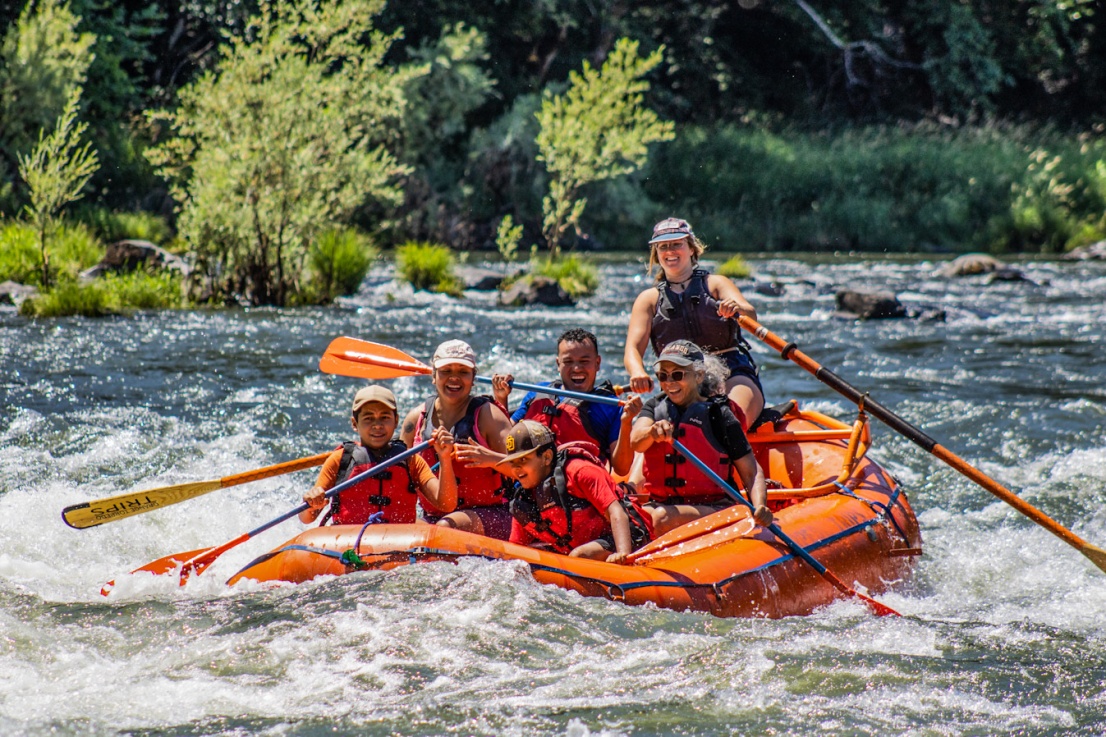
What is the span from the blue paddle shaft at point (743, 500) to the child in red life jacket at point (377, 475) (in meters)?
1.02

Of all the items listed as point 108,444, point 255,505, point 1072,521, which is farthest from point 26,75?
point 1072,521

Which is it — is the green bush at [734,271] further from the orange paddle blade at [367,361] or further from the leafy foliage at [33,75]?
the orange paddle blade at [367,361]

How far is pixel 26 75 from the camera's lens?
1552cm

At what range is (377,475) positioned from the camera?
15.4 ft

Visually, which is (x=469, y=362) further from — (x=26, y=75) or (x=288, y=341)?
(x=26, y=75)

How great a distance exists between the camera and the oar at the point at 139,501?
4.71 meters

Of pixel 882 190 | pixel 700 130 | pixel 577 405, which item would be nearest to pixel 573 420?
pixel 577 405

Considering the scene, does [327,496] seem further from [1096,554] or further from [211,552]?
[1096,554]

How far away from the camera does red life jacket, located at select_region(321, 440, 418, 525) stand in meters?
4.69

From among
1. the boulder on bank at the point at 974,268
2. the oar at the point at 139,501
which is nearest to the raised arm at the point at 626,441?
the oar at the point at 139,501

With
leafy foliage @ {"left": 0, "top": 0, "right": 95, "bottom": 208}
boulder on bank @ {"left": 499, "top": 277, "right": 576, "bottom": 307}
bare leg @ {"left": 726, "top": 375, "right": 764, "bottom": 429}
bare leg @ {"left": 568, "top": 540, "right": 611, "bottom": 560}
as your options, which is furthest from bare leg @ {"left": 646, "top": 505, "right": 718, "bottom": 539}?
leafy foliage @ {"left": 0, "top": 0, "right": 95, "bottom": 208}

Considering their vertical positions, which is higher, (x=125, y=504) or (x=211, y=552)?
(x=125, y=504)

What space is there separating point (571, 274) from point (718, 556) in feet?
34.0

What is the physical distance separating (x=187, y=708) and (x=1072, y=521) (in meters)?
4.78
